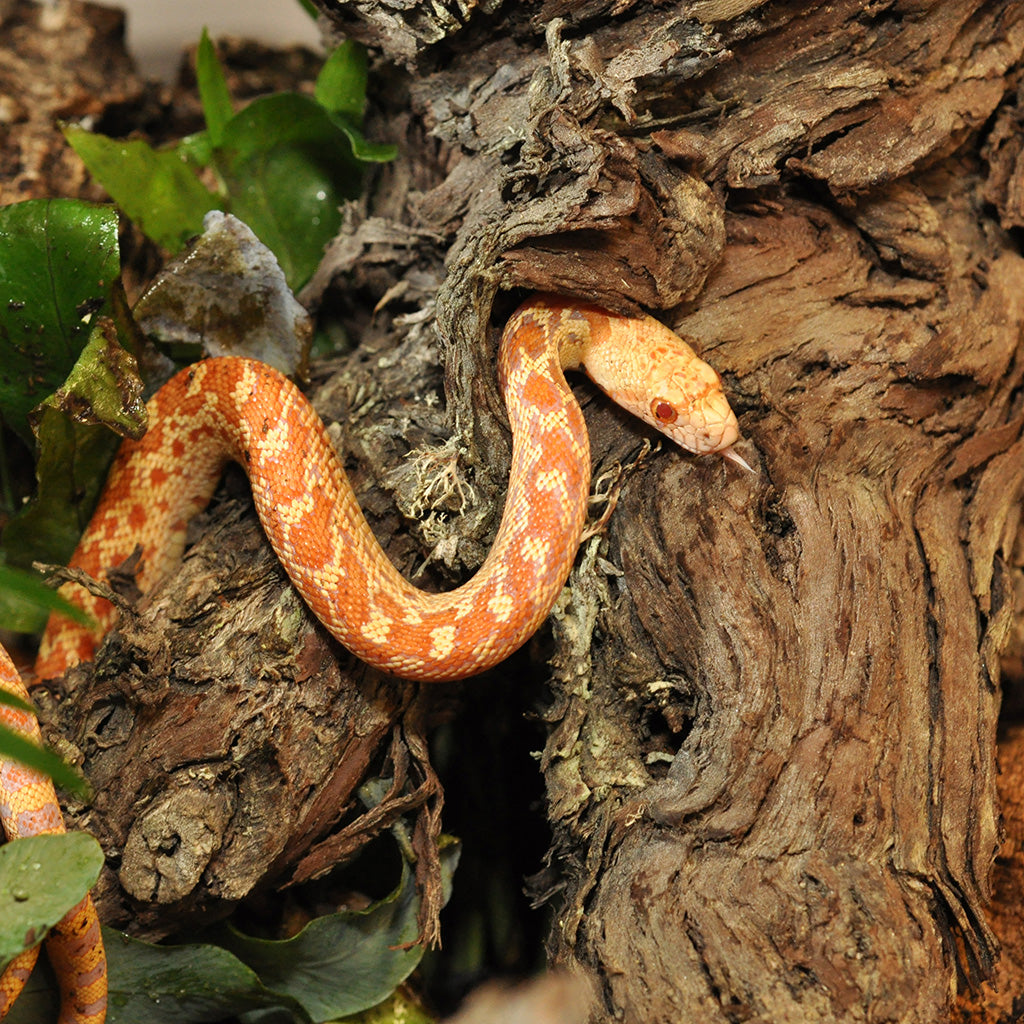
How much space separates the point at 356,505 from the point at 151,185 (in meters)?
1.58

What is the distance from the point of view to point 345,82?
3.32 m

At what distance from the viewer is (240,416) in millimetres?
2799

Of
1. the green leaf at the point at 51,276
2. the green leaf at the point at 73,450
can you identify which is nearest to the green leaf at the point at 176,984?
the green leaf at the point at 73,450

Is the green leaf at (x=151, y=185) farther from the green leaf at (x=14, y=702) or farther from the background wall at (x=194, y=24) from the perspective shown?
the green leaf at (x=14, y=702)

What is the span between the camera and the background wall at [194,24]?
186 inches

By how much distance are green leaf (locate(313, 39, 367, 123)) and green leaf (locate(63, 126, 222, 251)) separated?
0.60m

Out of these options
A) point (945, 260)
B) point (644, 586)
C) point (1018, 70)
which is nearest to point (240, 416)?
point (644, 586)

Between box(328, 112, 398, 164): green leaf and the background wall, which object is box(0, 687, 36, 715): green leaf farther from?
the background wall

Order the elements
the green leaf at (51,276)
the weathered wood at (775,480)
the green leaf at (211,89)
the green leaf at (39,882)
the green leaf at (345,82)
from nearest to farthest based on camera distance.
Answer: the green leaf at (39,882)
the weathered wood at (775,480)
the green leaf at (51,276)
the green leaf at (345,82)
the green leaf at (211,89)

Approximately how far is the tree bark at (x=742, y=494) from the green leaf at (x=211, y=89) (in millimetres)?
767

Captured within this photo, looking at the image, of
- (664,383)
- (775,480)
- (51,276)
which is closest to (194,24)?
(51,276)

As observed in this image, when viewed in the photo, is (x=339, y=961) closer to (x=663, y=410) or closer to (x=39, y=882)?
(x=39, y=882)

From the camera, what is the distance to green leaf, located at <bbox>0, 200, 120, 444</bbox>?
8.50 ft

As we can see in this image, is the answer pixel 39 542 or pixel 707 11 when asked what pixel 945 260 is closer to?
pixel 707 11
